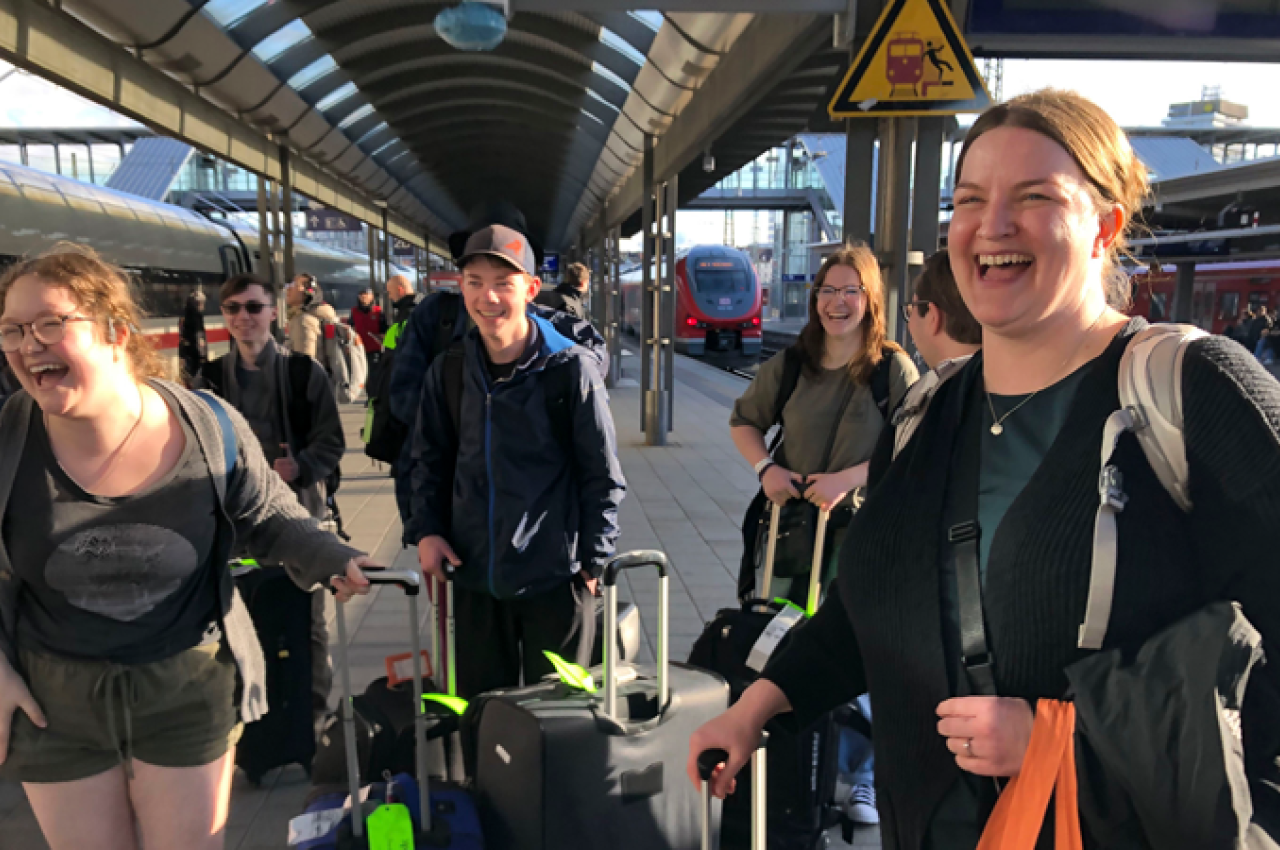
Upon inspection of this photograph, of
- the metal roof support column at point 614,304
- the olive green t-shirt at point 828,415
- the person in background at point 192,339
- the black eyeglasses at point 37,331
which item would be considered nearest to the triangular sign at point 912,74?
the olive green t-shirt at point 828,415

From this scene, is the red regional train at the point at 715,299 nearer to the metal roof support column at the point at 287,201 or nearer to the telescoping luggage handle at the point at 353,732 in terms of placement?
the metal roof support column at the point at 287,201

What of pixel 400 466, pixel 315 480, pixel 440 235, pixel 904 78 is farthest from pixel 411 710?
pixel 440 235

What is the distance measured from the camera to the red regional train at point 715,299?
25953 millimetres

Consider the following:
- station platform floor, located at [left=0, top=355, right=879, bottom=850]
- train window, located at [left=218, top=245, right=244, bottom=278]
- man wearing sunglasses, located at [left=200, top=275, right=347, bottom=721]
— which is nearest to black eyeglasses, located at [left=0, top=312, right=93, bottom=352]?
station platform floor, located at [left=0, top=355, right=879, bottom=850]

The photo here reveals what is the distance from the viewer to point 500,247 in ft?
9.29

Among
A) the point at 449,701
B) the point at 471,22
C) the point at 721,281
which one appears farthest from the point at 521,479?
the point at 721,281

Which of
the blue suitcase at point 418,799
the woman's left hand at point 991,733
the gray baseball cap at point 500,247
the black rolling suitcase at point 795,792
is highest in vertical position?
the gray baseball cap at point 500,247

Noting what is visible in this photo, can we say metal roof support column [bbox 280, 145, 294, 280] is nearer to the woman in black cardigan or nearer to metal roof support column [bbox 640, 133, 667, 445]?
metal roof support column [bbox 640, 133, 667, 445]

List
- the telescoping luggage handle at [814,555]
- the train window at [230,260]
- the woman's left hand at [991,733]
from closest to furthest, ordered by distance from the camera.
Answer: the woman's left hand at [991,733], the telescoping luggage handle at [814,555], the train window at [230,260]

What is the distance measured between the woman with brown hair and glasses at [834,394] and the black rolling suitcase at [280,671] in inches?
71.4

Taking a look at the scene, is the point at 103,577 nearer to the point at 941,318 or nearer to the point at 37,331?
the point at 37,331

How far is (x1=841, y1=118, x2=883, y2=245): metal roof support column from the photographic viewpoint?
14.6 feet

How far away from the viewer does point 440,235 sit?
98.5 ft

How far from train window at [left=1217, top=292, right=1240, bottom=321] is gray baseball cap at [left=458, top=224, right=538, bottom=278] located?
27.0 metres
